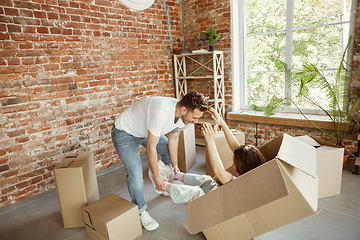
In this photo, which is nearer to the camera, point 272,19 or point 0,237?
point 0,237

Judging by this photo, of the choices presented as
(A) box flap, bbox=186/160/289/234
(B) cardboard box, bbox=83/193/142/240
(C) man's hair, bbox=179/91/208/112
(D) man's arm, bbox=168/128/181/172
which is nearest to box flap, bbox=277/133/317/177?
(A) box flap, bbox=186/160/289/234

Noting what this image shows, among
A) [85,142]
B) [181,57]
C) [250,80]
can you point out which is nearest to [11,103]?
[85,142]

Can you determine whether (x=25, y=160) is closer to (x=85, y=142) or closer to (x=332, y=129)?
(x=85, y=142)

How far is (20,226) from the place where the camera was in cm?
225

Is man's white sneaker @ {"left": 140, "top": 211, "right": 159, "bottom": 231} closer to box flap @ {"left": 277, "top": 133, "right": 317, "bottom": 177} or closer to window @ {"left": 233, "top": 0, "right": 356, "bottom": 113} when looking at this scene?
box flap @ {"left": 277, "top": 133, "right": 317, "bottom": 177}

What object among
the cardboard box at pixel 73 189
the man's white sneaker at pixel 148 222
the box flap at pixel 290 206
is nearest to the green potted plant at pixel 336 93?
the box flap at pixel 290 206

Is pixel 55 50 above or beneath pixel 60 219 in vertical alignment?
above

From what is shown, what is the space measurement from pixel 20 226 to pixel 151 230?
4.18ft

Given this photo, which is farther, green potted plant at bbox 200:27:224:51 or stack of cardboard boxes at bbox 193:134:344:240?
green potted plant at bbox 200:27:224:51

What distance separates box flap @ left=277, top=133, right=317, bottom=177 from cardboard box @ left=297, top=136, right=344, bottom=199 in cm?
79

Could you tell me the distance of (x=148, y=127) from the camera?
187 centimetres

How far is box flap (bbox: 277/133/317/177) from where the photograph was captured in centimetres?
129

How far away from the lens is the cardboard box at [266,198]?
4.01 feet

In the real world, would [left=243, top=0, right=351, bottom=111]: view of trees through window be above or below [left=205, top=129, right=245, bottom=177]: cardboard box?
above
